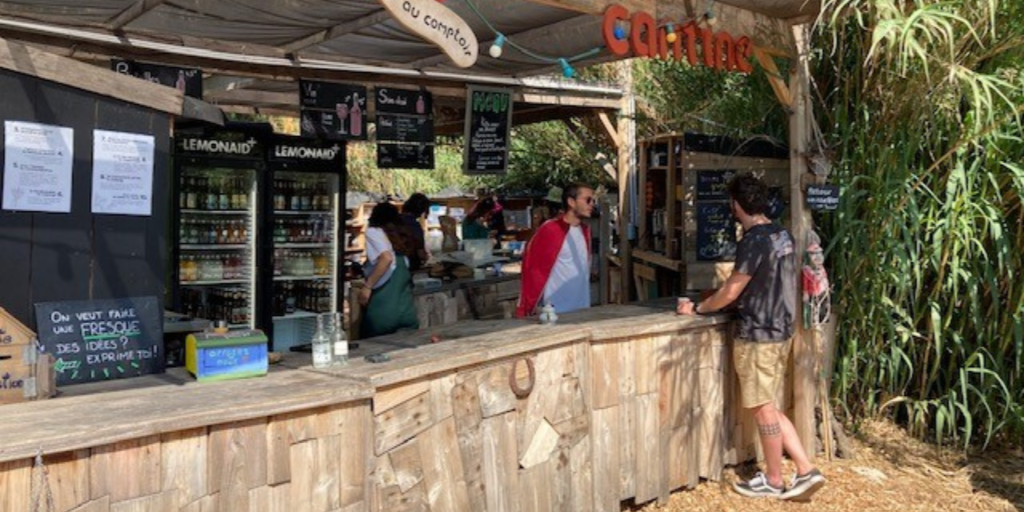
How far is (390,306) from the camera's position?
584 cm

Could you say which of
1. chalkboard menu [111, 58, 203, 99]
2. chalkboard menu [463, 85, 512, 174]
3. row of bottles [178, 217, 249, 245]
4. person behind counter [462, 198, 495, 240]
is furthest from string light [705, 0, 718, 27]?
person behind counter [462, 198, 495, 240]

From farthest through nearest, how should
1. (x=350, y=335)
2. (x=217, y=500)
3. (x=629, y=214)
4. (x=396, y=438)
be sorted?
(x=629, y=214), (x=350, y=335), (x=396, y=438), (x=217, y=500)

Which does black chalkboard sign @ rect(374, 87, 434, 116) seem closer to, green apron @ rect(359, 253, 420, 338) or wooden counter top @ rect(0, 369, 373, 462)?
green apron @ rect(359, 253, 420, 338)

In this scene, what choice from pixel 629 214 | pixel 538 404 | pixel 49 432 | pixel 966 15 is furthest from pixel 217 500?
pixel 629 214

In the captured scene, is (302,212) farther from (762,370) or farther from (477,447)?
(477,447)

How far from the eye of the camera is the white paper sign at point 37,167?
10.0ft

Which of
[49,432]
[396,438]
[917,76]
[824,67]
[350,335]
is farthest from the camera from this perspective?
[350,335]

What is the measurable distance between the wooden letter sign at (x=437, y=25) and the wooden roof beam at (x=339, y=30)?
6.97 ft

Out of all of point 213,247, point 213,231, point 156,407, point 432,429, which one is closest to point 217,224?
point 213,231

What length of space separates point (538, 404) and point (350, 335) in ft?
10.5

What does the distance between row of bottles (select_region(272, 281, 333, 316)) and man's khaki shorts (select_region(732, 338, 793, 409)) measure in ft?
13.3

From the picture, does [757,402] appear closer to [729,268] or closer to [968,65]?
[729,268]

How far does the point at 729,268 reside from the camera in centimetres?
655

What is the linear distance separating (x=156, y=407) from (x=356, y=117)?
5.19m
